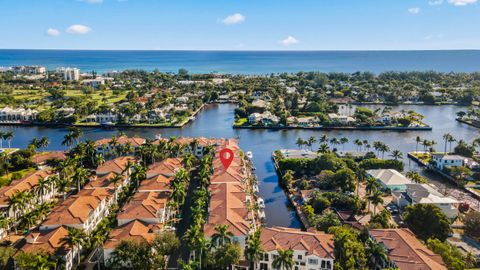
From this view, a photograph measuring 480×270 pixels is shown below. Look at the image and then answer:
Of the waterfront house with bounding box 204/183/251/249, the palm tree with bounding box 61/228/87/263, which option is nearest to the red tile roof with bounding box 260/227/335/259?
the waterfront house with bounding box 204/183/251/249

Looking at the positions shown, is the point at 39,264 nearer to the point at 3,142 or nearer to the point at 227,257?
the point at 227,257

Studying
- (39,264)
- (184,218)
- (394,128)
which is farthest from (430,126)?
(39,264)

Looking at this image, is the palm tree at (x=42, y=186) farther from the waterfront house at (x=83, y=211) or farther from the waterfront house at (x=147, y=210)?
the waterfront house at (x=147, y=210)

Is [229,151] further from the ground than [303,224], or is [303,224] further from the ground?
[229,151]

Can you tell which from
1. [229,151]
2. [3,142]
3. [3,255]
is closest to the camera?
[3,255]

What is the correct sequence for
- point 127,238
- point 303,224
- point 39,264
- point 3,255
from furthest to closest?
A: point 303,224 < point 127,238 < point 3,255 < point 39,264

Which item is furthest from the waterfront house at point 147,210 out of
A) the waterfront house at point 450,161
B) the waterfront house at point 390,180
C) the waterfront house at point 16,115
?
the waterfront house at point 16,115

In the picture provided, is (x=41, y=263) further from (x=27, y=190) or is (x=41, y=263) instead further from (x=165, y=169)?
(x=165, y=169)

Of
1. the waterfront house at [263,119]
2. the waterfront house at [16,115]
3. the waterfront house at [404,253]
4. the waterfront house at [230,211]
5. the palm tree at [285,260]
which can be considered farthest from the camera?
the waterfront house at [16,115]
